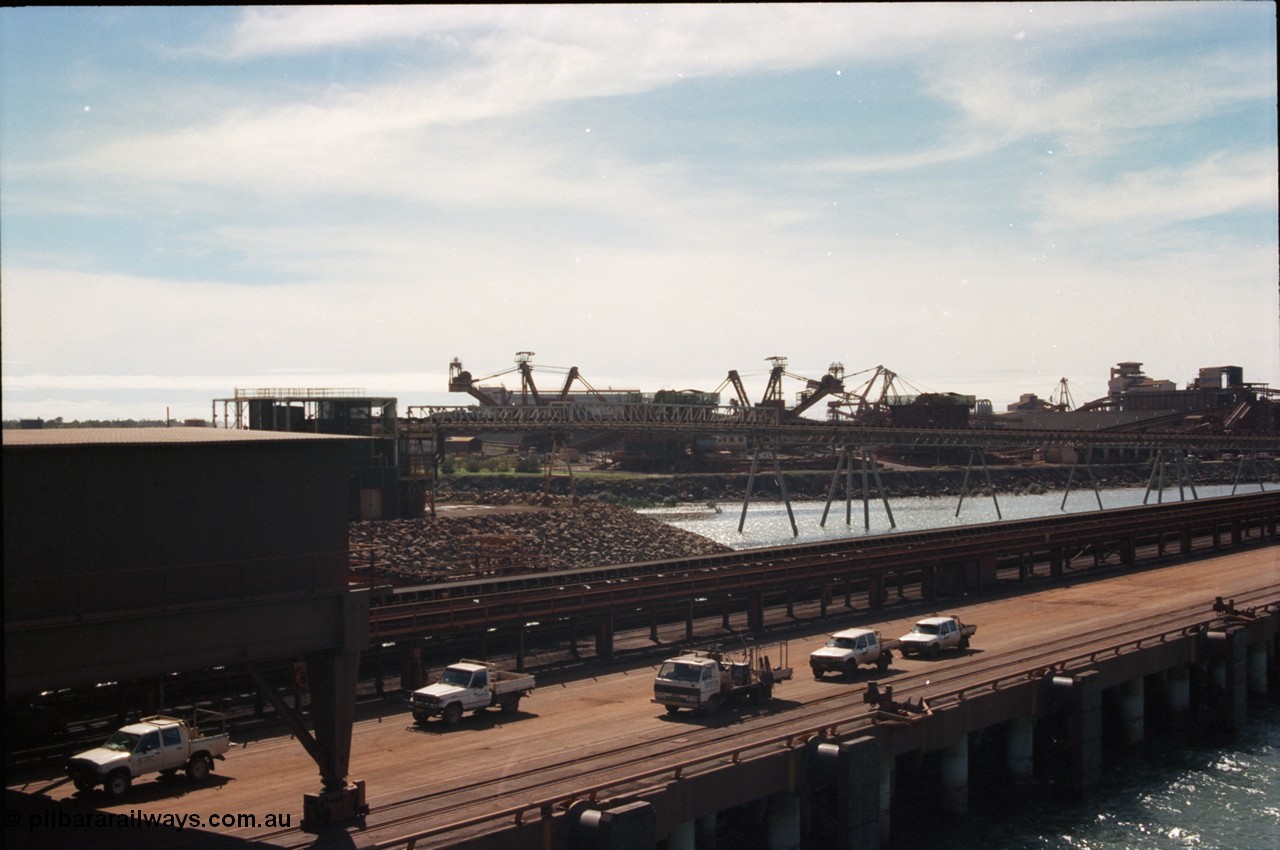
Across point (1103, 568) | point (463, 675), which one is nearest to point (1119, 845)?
point (463, 675)

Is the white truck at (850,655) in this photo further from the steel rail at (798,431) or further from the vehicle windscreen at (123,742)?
the steel rail at (798,431)

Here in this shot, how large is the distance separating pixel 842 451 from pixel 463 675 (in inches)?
3477

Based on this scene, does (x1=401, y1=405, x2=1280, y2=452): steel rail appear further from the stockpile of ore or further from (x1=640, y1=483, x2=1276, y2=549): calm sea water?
the stockpile of ore

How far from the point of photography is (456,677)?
89.5ft

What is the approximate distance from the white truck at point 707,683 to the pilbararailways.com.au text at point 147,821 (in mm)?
10016

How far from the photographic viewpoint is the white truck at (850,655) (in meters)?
30.8

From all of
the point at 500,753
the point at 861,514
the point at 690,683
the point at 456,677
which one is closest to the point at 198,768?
the point at 500,753

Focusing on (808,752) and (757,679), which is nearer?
(808,752)

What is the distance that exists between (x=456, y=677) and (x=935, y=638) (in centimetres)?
1444

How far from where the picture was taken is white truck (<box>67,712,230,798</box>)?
66.3 ft

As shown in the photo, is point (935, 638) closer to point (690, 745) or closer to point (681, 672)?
point (681, 672)

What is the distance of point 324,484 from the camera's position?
19250 millimetres

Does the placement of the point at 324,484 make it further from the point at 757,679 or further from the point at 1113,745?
the point at 1113,745

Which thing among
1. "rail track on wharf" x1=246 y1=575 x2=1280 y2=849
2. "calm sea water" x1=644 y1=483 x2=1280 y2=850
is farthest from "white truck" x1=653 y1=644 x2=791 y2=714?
"calm sea water" x1=644 y1=483 x2=1280 y2=850
